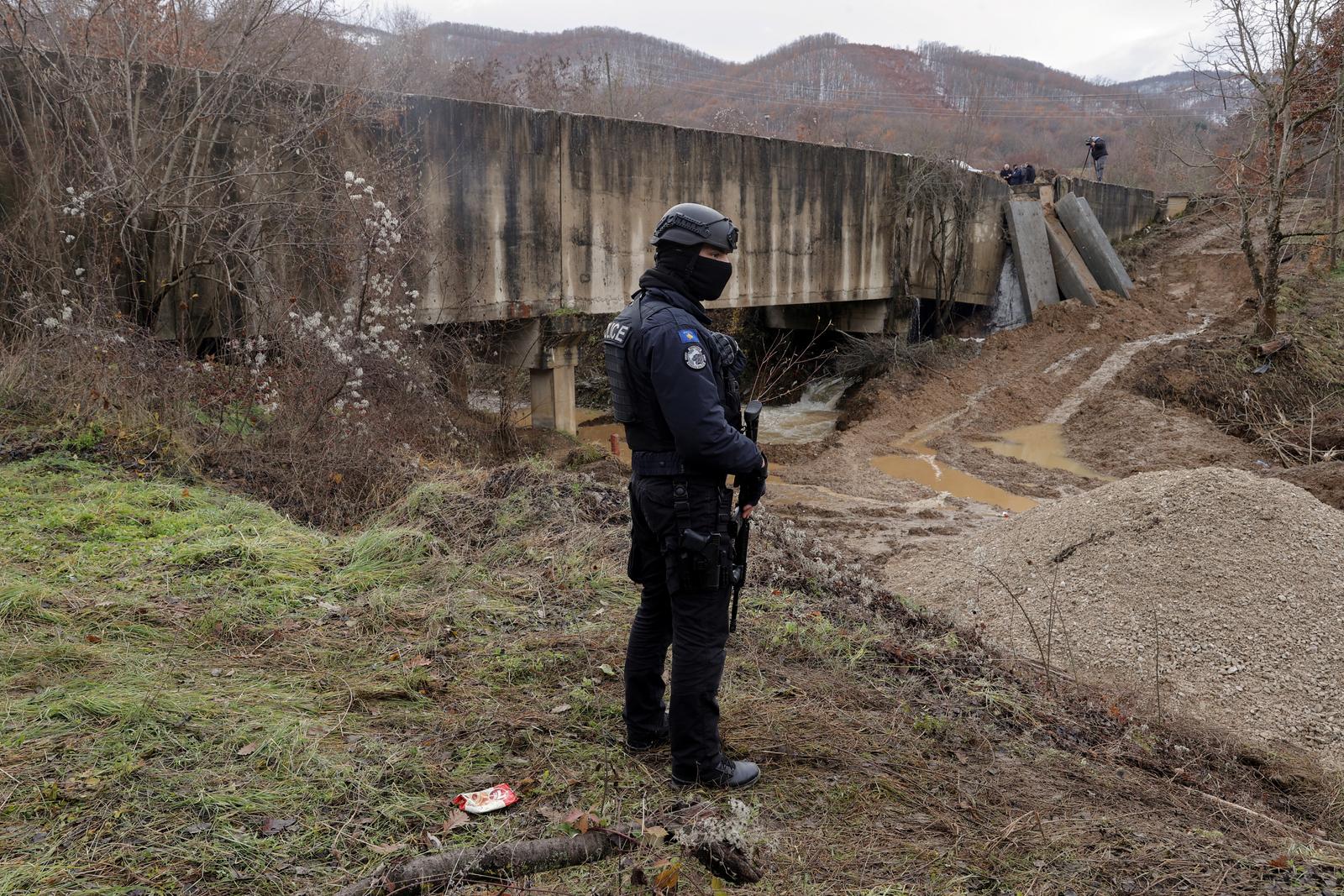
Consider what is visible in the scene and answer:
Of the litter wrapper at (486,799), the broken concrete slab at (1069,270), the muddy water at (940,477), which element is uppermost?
the broken concrete slab at (1069,270)

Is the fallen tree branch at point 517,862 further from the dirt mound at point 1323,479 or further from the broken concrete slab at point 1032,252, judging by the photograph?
the broken concrete slab at point 1032,252

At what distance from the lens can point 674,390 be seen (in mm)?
3098

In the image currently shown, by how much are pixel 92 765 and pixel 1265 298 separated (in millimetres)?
17481

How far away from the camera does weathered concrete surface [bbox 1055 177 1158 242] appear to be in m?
22.2

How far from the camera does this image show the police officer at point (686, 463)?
3.12 meters

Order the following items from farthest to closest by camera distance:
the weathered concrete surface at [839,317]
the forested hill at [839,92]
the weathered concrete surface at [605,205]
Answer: the forested hill at [839,92] < the weathered concrete surface at [839,317] < the weathered concrete surface at [605,205]

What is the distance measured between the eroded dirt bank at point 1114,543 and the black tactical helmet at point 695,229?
3.00 metres

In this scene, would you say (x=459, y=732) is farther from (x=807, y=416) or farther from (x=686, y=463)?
(x=807, y=416)

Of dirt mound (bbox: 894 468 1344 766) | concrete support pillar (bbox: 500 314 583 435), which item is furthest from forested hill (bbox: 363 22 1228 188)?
dirt mound (bbox: 894 468 1344 766)

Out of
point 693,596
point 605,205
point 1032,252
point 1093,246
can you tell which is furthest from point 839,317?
point 693,596

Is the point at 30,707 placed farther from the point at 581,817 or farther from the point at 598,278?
the point at 598,278

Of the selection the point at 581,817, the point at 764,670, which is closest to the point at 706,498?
the point at 581,817

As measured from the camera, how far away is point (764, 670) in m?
4.41

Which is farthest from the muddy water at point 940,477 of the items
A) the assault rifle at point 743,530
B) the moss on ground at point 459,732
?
the assault rifle at point 743,530
